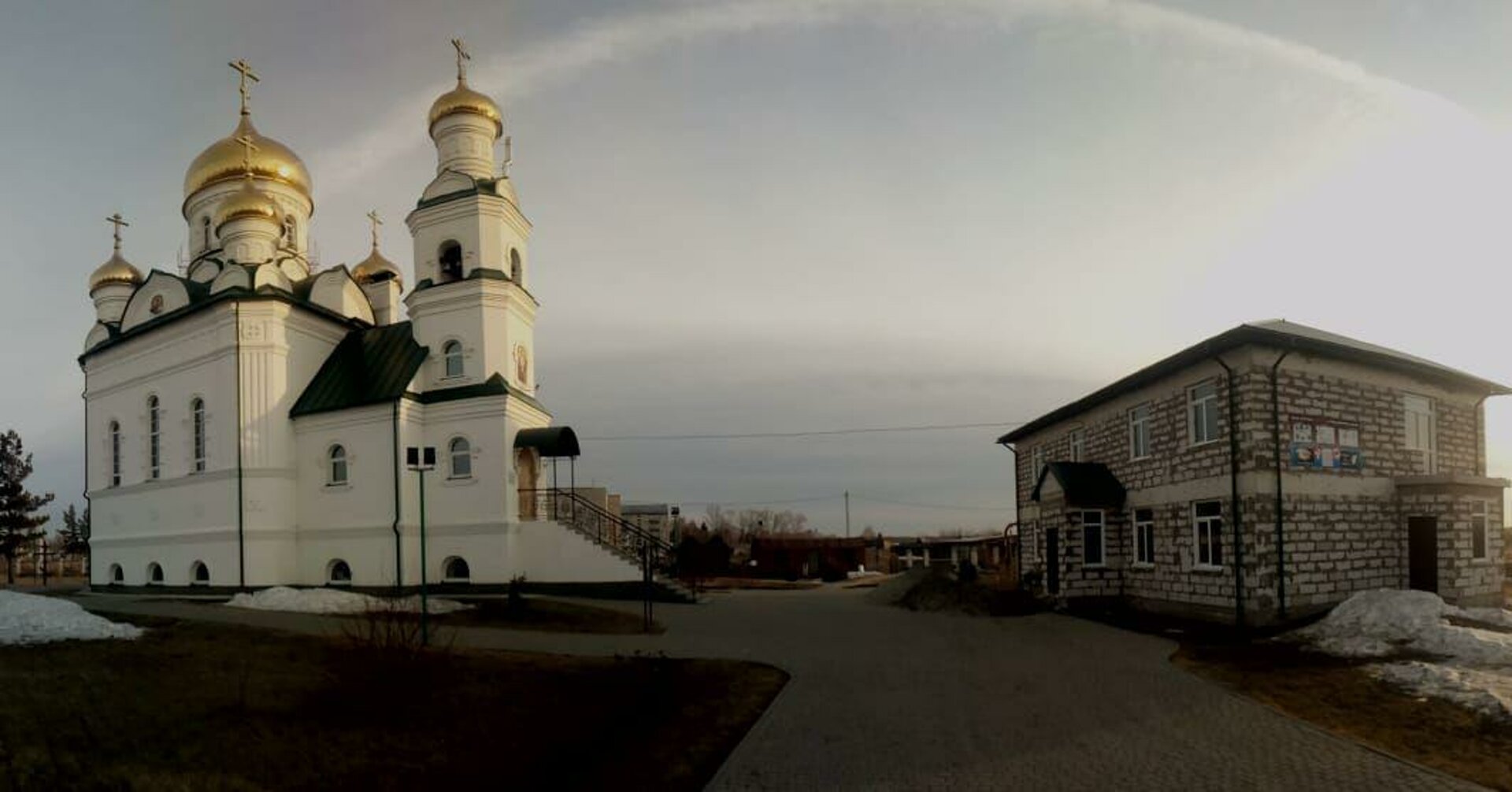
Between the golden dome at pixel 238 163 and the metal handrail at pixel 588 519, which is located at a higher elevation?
the golden dome at pixel 238 163

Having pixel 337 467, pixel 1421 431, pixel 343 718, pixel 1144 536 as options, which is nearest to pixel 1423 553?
pixel 1421 431

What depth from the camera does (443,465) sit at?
77.9 feet

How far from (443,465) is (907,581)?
13966 mm

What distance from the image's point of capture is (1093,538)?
70.5ft

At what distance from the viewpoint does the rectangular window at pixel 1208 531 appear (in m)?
17.1

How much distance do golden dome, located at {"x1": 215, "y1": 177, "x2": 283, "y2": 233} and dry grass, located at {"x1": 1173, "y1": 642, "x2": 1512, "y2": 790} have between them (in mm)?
27000

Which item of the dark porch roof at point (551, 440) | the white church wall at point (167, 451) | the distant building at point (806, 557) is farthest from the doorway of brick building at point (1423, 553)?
the white church wall at point (167, 451)

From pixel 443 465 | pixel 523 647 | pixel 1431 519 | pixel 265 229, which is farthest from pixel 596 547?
pixel 1431 519

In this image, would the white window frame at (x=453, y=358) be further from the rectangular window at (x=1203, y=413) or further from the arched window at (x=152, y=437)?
the rectangular window at (x=1203, y=413)

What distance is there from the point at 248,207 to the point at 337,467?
8754 mm

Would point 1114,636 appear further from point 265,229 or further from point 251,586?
point 265,229

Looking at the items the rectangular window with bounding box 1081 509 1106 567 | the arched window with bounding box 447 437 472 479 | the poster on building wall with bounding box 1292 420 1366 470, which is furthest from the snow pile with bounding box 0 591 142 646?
the poster on building wall with bounding box 1292 420 1366 470

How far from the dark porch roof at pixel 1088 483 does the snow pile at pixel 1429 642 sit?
18.6ft

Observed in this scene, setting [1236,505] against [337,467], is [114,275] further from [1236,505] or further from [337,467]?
[1236,505]
